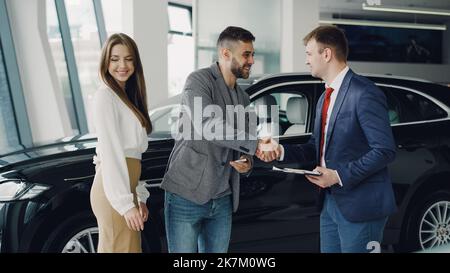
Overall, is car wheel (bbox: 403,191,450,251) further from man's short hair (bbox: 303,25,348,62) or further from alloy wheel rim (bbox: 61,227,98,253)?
alloy wheel rim (bbox: 61,227,98,253)

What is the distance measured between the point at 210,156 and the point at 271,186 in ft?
3.27

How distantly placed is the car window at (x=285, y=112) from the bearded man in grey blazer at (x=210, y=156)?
1.05 metres

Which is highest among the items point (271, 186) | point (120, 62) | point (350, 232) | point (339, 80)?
point (120, 62)

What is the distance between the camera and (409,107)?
11.5 ft

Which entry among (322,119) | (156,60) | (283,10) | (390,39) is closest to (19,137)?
(156,60)

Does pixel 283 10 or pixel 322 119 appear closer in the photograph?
pixel 322 119

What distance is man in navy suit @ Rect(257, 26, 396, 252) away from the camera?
1.87 m

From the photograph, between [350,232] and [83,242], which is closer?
[350,232]

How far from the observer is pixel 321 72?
80.7 inches

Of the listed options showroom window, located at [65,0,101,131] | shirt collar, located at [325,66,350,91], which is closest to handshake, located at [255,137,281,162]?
shirt collar, located at [325,66,350,91]

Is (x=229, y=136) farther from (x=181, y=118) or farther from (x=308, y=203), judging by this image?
(x=308, y=203)

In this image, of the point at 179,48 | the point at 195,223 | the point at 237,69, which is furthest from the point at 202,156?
the point at 179,48

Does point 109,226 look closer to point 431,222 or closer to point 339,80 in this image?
point 339,80

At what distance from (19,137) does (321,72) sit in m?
4.15
